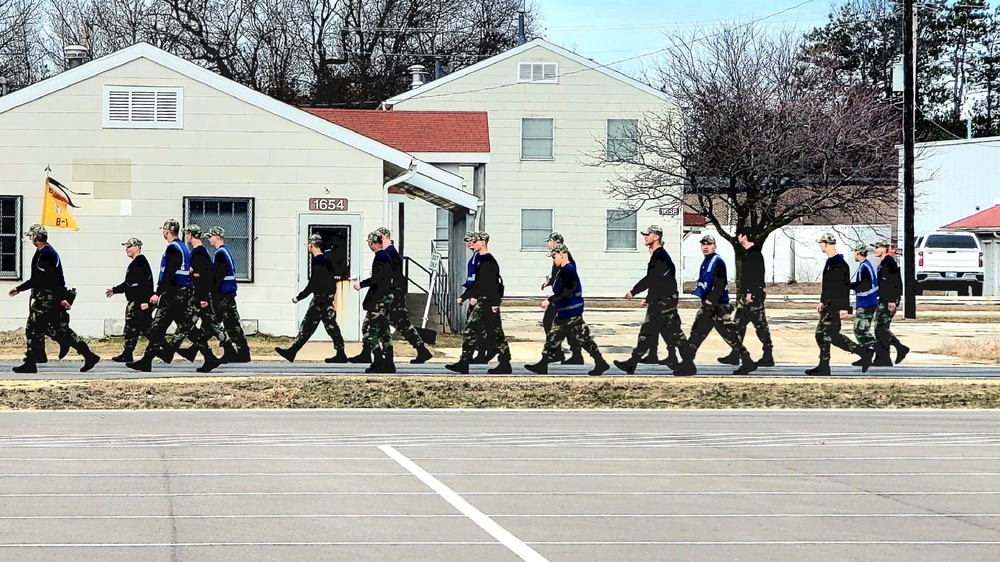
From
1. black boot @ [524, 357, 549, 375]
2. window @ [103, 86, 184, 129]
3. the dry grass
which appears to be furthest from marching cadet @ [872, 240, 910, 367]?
window @ [103, 86, 184, 129]

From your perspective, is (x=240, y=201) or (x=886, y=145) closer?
(x=240, y=201)

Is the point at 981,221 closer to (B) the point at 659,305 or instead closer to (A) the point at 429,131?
(A) the point at 429,131

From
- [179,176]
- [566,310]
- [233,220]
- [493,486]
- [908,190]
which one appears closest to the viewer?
[493,486]

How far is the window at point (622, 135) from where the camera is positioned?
43544mm

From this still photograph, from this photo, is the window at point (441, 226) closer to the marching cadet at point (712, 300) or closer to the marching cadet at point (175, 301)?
the marching cadet at point (175, 301)

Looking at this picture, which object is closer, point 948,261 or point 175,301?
point 175,301

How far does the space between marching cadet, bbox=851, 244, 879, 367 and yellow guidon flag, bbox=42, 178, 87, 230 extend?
39.9ft

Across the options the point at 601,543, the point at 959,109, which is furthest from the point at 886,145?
the point at 959,109

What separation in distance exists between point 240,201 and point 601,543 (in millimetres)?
16882

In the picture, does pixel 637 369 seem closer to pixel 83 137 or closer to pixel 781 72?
pixel 83 137

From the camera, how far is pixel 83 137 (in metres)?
23.6

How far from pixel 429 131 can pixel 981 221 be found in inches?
1045

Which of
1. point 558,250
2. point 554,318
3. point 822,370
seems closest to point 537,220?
point 554,318

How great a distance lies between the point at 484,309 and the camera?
1831 centimetres
